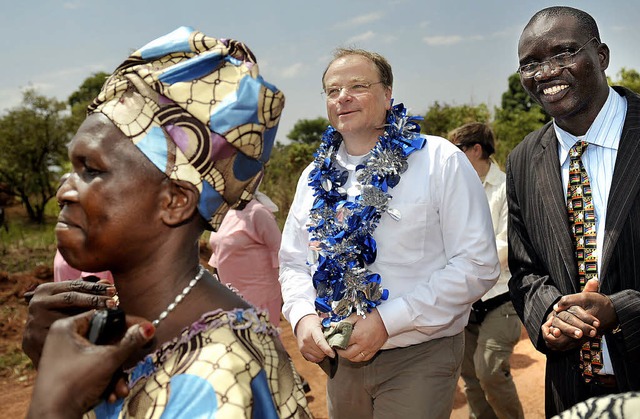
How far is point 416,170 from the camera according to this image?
120 inches

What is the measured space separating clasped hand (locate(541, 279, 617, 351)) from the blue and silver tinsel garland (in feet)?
2.91

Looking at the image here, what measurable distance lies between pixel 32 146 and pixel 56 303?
2083cm

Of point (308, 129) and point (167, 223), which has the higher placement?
point (308, 129)

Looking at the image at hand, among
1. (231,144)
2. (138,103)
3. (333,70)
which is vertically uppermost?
(333,70)

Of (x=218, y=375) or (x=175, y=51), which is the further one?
(x=175, y=51)

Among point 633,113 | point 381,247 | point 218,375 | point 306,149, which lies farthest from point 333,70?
point 306,149

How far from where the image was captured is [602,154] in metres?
2.52

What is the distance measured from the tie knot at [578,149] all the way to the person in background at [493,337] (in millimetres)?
1668

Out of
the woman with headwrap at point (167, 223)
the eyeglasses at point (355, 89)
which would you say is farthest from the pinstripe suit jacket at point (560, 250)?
the woman with headwrap at point (167, 223)

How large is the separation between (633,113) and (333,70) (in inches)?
59.4

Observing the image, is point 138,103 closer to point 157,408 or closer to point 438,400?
point 157,408

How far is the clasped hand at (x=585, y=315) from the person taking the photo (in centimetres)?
220

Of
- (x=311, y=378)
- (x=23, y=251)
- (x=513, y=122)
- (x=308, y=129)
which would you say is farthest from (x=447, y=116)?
(x=308, y=129)

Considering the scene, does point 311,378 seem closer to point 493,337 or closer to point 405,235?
point 493,337
